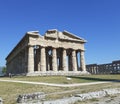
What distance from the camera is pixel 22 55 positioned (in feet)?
243

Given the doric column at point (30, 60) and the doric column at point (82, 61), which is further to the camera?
the doric column at point (82, 61)

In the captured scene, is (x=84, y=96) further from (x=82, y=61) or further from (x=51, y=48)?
(x=82, y=61)

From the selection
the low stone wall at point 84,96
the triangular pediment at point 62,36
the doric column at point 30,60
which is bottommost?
the low stone wall at point 84,96

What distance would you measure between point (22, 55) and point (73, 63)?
801 inches

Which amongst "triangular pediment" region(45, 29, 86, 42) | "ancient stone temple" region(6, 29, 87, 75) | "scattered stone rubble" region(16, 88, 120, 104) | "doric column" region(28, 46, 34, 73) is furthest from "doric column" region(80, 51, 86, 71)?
"scattered stone rubble" region(16, 88, 120, 104)

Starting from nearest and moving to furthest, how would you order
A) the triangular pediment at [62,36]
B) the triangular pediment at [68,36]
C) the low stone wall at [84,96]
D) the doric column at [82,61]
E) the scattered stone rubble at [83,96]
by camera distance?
the scattered stone rubble at [83,96]
the low stone wall at [84,96]
the triangular pediment at [62,36]
the triangular pediment at [68,36]
the doric column at [82,61]

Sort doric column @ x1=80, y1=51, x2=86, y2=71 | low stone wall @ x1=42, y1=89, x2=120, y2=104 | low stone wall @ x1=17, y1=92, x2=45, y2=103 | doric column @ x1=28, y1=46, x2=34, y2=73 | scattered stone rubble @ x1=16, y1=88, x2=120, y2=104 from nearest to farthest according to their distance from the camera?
scattered stone rubble @ x1=16, y1=88, x2=120, y2=104 < low stone wall @ x1=42, y1=89, x2=120, y2=104 < low stone wall @ x1=17, y1=92, x2=45, y2=103 < doric column @ x1=28, y1=46, x2=34, y2=73 < doric column @ x1=80, y1=51, x2=86, y2=71

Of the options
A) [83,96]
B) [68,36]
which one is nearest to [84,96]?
[83,96]

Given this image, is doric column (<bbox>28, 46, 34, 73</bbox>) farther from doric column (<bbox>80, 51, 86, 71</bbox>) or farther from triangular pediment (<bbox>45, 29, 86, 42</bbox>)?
doric column (<bbox>80, 51, 86, 71</bbox>)

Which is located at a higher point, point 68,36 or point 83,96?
point 68,36

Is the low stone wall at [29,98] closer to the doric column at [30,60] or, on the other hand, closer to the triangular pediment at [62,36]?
the doric column at [30,60]

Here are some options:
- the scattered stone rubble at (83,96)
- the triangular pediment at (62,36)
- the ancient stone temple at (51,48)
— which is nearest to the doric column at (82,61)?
the ancient stone temple at (51,48)

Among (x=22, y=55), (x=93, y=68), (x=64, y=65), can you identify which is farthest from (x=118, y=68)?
(x=22, y=55)

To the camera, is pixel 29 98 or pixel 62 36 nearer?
pixel 29 98
